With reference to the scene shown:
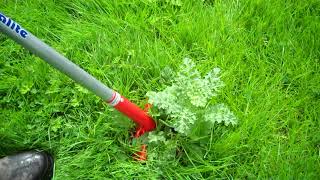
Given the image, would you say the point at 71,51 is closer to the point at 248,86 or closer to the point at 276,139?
the point at 248,86

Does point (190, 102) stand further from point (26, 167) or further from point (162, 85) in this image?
point (26, 167)

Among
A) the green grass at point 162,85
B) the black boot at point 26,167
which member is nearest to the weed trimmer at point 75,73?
the green grass at point 162,85

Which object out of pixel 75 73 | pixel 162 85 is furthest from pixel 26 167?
pixel 162 85

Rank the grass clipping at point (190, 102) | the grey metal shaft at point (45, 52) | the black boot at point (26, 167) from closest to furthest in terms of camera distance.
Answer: the grey metal shaft at point (45, 52) < the grass clipping at point (190, 102) < the black boot at point (26, 167)

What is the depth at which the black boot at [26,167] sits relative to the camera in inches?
75.9

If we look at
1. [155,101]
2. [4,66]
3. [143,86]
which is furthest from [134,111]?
[4,66]

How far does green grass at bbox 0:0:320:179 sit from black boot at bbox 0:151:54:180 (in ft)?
0.23

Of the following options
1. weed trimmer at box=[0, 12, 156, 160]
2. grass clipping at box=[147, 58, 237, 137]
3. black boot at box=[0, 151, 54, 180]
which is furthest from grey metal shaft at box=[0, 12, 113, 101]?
black boot at box=[0, 151, 54, 180]

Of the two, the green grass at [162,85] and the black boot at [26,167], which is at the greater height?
the green grass at [162,85]

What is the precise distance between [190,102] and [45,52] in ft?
2.18

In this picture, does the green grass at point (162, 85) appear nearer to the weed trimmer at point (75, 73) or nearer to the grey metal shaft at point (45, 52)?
the weed trimmer at point (75, 73)

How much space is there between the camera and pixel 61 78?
2.13 meters

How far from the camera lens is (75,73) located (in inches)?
62.2

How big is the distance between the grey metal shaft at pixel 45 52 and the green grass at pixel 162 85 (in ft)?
1.14
